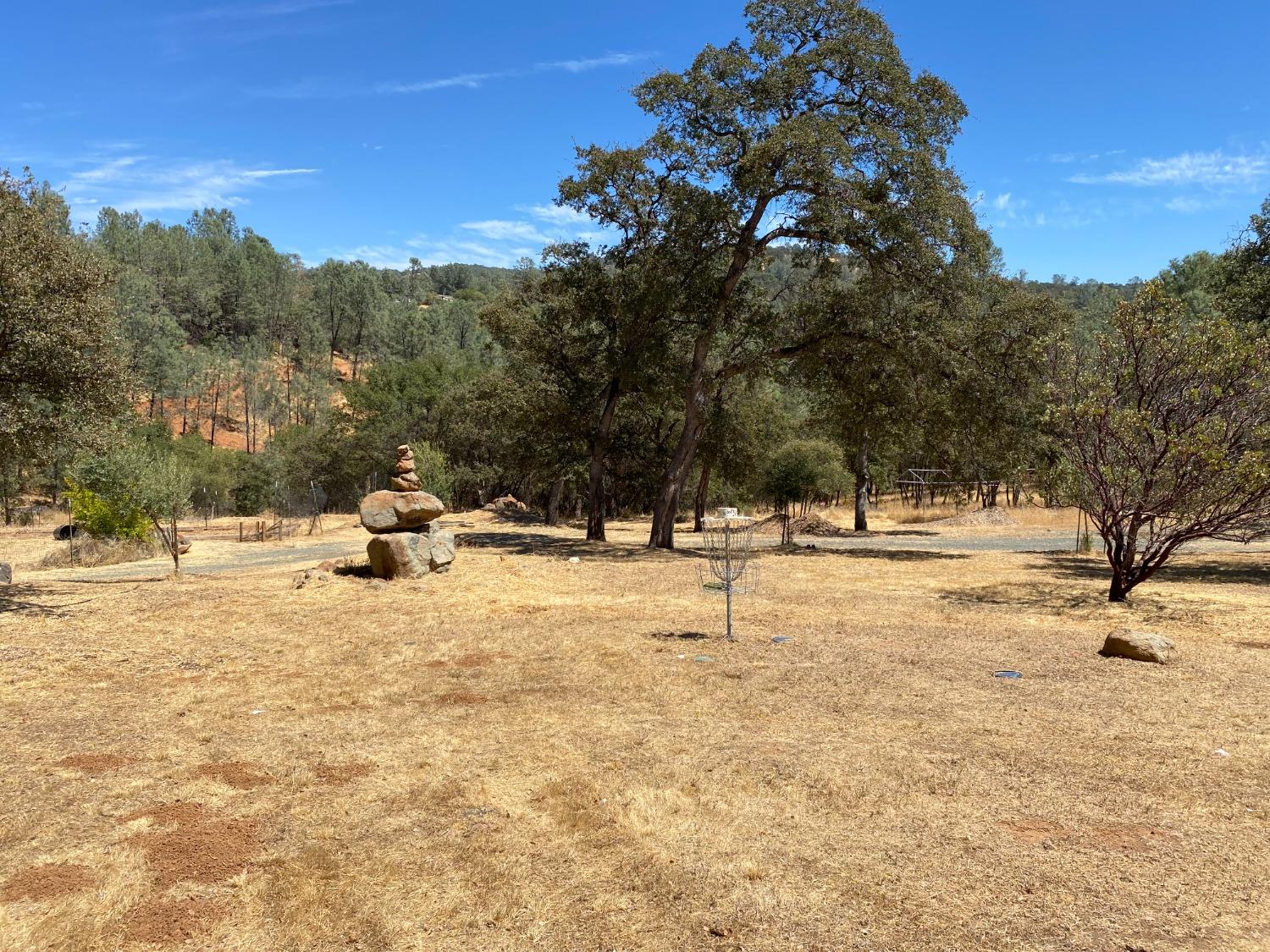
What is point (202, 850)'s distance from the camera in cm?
500

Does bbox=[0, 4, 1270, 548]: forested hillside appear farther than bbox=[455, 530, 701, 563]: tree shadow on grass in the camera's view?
No

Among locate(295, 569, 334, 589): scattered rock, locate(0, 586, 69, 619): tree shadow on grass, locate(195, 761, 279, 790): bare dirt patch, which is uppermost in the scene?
locate(295, 569, 334, 589): scattered rock

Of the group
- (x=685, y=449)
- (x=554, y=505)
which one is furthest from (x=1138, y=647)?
(x=554, y=505)

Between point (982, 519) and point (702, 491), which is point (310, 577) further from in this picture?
point (982, 519)

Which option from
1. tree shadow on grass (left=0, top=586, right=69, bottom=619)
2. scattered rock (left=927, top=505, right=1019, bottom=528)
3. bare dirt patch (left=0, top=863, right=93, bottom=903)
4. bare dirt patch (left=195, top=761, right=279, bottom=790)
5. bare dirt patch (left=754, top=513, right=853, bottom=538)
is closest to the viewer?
bare dirt patch (left=0, top=863, right=93, bottom=903)

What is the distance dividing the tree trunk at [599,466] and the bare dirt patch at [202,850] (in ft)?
60.1

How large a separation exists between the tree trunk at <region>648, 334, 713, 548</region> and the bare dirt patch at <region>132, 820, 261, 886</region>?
1616 cm

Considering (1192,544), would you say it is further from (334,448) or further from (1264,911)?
(334,448)

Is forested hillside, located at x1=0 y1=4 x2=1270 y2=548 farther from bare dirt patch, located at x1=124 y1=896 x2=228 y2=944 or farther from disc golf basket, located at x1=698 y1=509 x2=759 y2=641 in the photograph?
bare dirt patch, located at x1=124 y1=896 x2=228 y2=944

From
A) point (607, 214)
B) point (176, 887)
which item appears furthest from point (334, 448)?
point (176, 887)

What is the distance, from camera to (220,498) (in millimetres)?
47938

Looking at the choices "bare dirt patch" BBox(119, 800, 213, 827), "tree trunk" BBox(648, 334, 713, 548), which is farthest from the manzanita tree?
"bare dirt patch" BBox(119, 800, 213, 827)

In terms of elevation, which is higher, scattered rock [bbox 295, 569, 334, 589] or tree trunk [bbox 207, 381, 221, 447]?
tree trunk [bbox 207, 381, 221, 447]

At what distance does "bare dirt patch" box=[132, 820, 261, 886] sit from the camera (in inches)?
186
